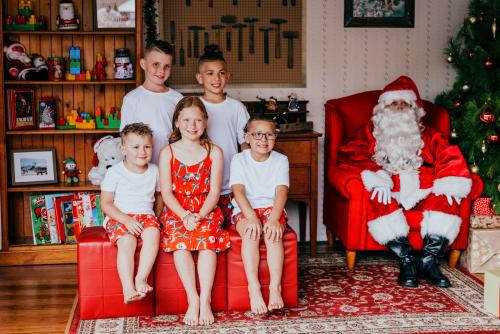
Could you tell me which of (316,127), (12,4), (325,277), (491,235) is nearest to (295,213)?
(316,127)

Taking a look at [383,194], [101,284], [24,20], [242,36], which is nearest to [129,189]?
[101,284]

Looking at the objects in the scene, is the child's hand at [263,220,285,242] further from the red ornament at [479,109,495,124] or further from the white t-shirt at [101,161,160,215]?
the red ornament at [479,109,495,124]

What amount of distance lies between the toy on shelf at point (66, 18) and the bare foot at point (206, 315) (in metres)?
2.22

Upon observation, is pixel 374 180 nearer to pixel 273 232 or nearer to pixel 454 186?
pixel 454 186

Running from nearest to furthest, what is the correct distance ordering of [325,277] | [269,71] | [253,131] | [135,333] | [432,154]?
[135,333] → [253,131] → [325,277] → [432,154] → [269,71]

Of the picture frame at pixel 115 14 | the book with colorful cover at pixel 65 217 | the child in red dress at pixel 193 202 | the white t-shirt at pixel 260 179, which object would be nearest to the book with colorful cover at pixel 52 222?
the book with colorful cover at pixel 65 217

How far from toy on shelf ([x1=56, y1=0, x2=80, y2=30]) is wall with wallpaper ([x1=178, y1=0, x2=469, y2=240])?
4.00 ft

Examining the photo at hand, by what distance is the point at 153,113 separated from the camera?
3.82 metres

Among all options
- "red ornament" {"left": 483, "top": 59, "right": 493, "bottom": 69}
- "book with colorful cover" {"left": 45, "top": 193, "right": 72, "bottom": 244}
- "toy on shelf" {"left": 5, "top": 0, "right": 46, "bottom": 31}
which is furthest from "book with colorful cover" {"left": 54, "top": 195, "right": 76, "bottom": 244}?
"red ornament" {"left": 483, "top": 59, "right": 493, "bottom": 69}

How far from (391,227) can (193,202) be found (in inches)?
51.0

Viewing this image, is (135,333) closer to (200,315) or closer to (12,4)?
(200,315)

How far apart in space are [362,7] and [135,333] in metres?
3.02

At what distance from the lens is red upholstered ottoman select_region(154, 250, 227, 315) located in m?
3.44

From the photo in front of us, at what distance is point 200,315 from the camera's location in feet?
11.0
